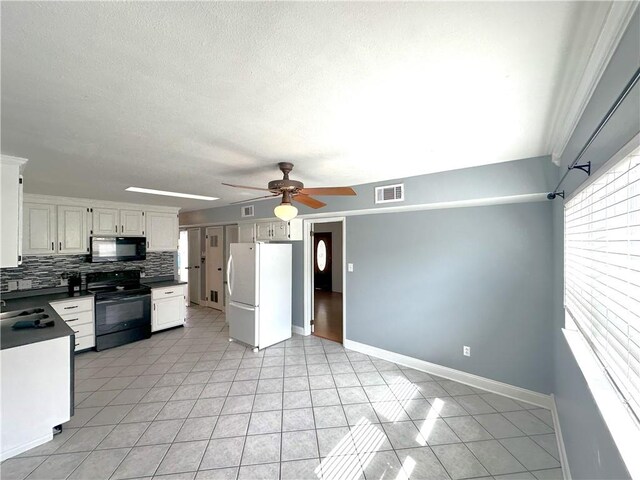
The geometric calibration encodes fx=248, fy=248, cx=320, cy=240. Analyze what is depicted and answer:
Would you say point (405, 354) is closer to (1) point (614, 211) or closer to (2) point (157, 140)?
(1) point (614, 211)

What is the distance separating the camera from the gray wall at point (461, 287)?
95.1 inches

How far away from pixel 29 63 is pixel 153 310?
407 cm

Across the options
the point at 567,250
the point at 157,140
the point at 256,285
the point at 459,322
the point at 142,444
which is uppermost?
the point at 157,140

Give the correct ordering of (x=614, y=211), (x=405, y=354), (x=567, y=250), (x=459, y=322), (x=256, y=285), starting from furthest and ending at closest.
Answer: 1. (x=256, y=285)
2. (x=405, y=354)
3. (x=459, y=322)
4. (x=567, y=250)
5. (x=614, y=211)

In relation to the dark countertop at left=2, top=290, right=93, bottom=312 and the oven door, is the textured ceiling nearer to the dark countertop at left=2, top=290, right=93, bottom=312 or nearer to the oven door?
the dark countertop at left=2, top=290, right=93, bottom=312

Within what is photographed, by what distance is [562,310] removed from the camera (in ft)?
6.38

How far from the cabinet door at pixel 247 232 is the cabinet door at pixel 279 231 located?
486 millimetres

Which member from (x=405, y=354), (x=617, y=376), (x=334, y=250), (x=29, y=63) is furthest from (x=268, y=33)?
(x=334, y=250)

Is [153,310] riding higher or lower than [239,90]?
lower

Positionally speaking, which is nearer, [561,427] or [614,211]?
[614,211]

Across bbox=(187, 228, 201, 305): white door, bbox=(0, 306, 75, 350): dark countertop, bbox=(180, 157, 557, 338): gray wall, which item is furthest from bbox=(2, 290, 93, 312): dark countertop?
bbox=(180, 157, 557, 338): gray wall

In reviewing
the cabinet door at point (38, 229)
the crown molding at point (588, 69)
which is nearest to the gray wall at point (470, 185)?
the crown molding at point (588, 69)

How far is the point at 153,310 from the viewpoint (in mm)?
4250

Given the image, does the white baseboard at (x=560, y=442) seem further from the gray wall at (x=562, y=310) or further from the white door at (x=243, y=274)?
the white door at (x=243, y=274)
